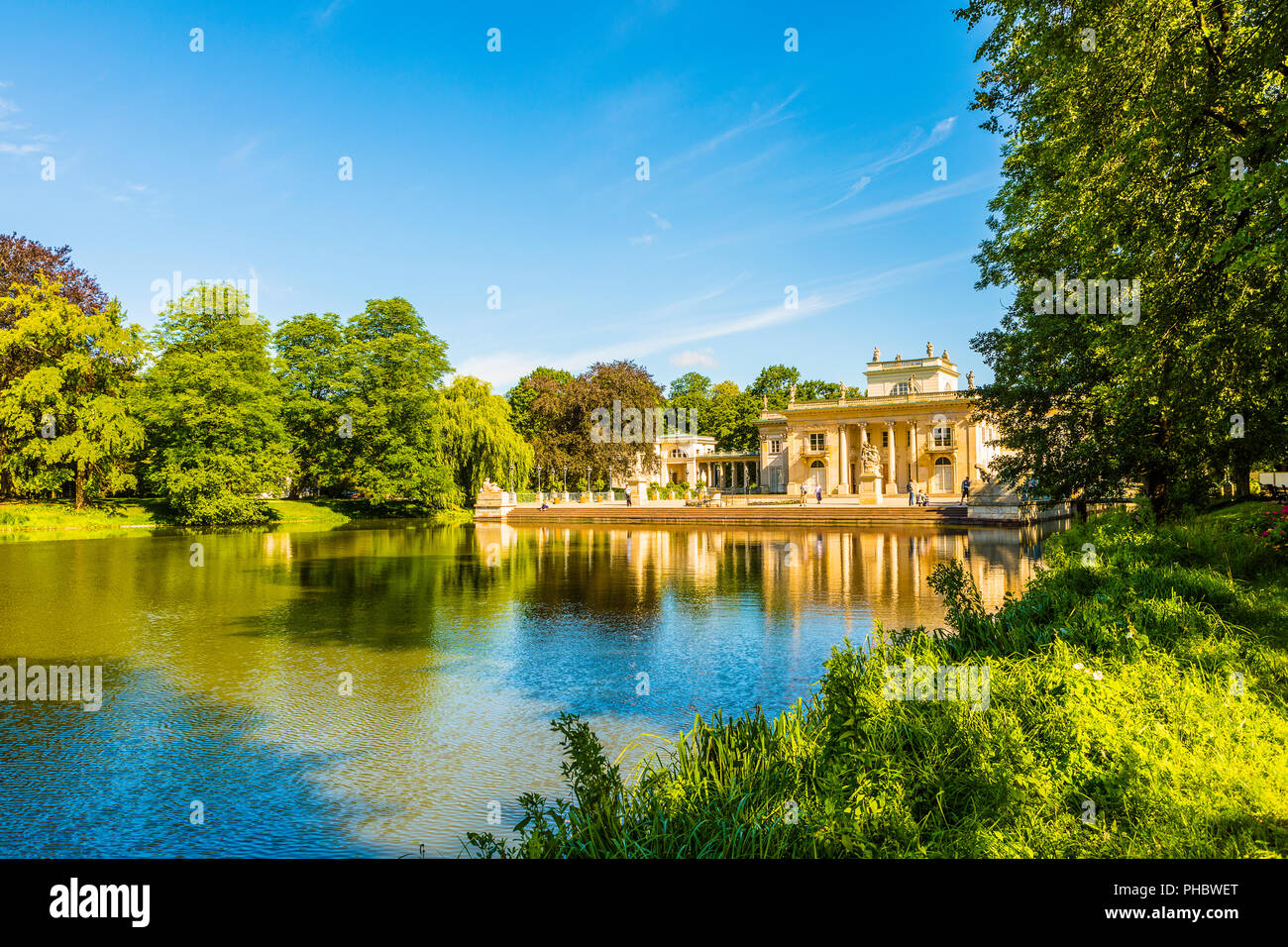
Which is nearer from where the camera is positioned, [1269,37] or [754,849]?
[754,849]

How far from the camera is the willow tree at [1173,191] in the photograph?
809cm

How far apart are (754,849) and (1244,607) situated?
21.0 ft

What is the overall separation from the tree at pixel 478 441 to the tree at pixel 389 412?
4.05 feet

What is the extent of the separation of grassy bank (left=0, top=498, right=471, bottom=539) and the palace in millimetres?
30354

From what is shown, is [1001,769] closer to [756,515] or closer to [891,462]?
[756,515]

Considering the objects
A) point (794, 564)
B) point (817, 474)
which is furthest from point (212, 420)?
point (817, 474)

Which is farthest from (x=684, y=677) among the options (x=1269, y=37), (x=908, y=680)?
(x=1269, y=37)

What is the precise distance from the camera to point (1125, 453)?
52.6 ft

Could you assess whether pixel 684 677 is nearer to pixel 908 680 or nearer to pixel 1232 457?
pixel 908 680

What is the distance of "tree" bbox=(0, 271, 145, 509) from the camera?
37.5m

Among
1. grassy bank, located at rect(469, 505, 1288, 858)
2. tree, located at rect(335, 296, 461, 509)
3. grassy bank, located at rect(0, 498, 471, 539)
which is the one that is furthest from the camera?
tree, located at rect(335, 296, 461, 509)

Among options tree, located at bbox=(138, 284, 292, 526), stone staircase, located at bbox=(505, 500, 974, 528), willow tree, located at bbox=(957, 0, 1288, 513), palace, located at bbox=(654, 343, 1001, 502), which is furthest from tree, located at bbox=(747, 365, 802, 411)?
willow tree, located at bbox=(957, 0, 1288, 513)

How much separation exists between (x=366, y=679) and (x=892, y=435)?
57514 millimetres

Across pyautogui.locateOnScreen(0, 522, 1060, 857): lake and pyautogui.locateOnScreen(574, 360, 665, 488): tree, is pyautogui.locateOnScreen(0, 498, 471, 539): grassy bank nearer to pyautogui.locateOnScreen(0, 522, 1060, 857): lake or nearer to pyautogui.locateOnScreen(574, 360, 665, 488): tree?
pyautogui.locateOnScreen(574, 360, 665, 488): tree
